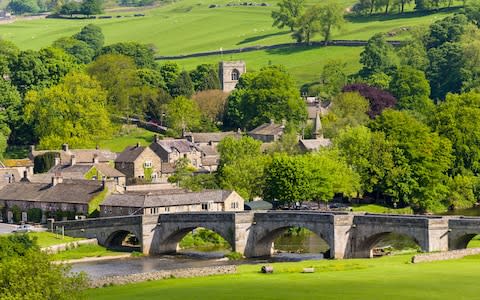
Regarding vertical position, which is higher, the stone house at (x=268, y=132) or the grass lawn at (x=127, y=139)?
the stone house at (x=268, y=132)

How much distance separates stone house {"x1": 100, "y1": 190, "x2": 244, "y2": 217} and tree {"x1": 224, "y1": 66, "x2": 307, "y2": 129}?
164 ft

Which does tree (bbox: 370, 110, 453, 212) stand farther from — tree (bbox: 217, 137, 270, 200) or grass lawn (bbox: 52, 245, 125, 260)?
grass lawn (bbox: 52, 245, 125, 260)

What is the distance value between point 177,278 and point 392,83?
344ft

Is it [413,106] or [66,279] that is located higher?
[66,279]

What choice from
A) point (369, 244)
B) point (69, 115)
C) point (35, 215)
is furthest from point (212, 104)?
point (369, 244)

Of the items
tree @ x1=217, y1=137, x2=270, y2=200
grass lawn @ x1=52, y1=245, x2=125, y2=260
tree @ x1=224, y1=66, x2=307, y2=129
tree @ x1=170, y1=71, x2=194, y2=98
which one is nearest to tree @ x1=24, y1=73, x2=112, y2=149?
tree @ x1=224, y1=66, x2=307, y2=129

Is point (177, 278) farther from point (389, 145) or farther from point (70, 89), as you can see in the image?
point (70, 89)

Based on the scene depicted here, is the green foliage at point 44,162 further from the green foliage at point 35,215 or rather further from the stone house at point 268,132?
the stone house at point 268,132

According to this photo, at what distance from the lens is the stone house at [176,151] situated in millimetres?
152375

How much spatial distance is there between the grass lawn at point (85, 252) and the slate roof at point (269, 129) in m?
57.7

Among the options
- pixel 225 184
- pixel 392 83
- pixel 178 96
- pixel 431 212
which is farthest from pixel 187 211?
pixel 392 83

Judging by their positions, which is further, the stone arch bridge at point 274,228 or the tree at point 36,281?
the stone arch bridge at point 274,228

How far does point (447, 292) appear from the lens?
78188 millimetres

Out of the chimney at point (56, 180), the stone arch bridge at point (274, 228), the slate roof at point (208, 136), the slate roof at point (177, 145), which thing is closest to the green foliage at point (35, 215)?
the chimney at point (56, 180)
